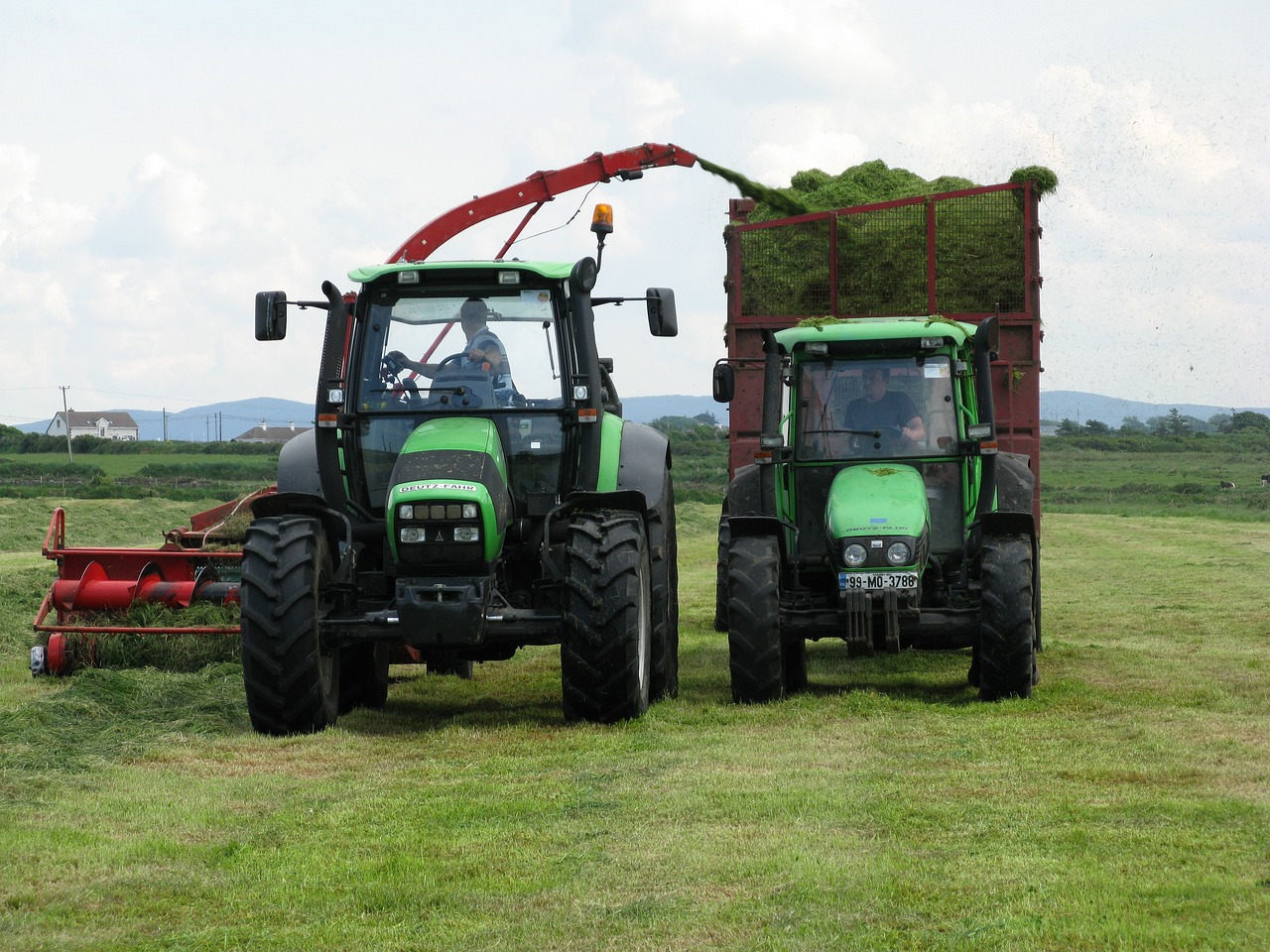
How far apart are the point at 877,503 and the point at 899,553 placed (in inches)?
15.7

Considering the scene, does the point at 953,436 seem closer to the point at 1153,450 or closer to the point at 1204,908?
the point at 1204,908

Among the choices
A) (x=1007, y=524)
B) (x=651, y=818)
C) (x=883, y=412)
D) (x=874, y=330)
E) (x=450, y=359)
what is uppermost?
(x=874, y=330)

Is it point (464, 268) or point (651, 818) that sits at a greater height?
point (464, 268)

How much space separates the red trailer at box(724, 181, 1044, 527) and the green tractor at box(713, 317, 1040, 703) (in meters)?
1.91

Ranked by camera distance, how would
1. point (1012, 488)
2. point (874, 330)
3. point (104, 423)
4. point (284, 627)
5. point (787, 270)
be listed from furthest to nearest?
point (104, 423) < point (787, 270) < point (1012, 488) < point (874, 330) < point (284, 627)

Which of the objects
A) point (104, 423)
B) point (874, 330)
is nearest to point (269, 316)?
point (874, 330)

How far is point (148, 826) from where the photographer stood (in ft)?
21.1

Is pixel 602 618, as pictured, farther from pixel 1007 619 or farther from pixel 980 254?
pixel 980 254

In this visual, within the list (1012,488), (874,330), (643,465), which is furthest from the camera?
(1012,488)

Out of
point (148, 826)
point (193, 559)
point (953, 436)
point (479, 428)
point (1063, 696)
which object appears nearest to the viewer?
point (148, 826)

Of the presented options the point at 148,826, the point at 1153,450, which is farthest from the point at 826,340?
the point at 1153,450

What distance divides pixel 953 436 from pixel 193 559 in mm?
5240

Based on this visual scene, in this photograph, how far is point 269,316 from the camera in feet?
29.8

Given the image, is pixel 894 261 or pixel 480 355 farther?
pixel 894 261
